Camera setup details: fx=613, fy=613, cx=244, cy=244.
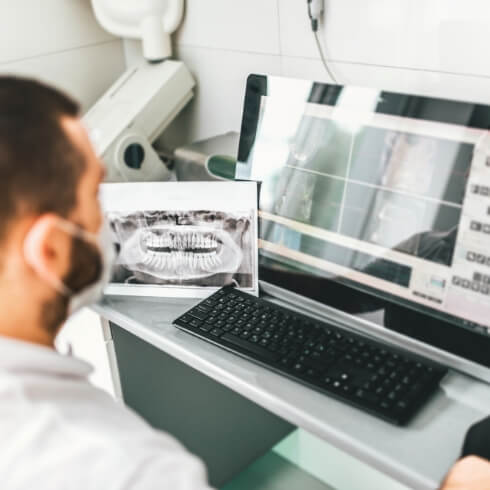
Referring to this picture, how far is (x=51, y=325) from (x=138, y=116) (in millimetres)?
861

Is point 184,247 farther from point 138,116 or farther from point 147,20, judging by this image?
point 147,20

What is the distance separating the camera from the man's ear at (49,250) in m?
0.62

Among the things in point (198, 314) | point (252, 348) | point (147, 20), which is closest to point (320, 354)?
point (252, 348)

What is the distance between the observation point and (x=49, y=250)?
64 cm

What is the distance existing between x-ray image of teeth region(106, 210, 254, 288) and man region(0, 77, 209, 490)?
0.41 meters

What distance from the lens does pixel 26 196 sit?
606 millimetres

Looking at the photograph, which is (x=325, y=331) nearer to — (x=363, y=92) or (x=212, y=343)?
(x=212, y=343)

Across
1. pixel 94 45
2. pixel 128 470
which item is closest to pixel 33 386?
pixel 128 470

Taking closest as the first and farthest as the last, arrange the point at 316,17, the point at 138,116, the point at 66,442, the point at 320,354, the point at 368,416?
the point at 66,442 → the point at 368,416 → the point at 320,354 → the point at 316,17 → the point at 138,116

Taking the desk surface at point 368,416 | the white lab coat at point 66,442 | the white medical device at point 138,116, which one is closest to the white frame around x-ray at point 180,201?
the desk surface at point 368,416

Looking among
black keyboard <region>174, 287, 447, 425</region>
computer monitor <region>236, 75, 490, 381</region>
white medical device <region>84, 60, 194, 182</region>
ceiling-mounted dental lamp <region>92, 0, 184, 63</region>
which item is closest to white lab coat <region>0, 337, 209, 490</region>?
black keyboard <region>174, 287, 447, 425</region>

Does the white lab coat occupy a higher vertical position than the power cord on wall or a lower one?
lower

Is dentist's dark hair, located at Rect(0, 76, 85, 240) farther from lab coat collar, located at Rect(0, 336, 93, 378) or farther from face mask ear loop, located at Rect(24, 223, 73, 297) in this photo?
lab coat collar, located at Rect(0, 336, 93, 378)

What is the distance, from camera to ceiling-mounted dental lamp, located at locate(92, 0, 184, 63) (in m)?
1.49
